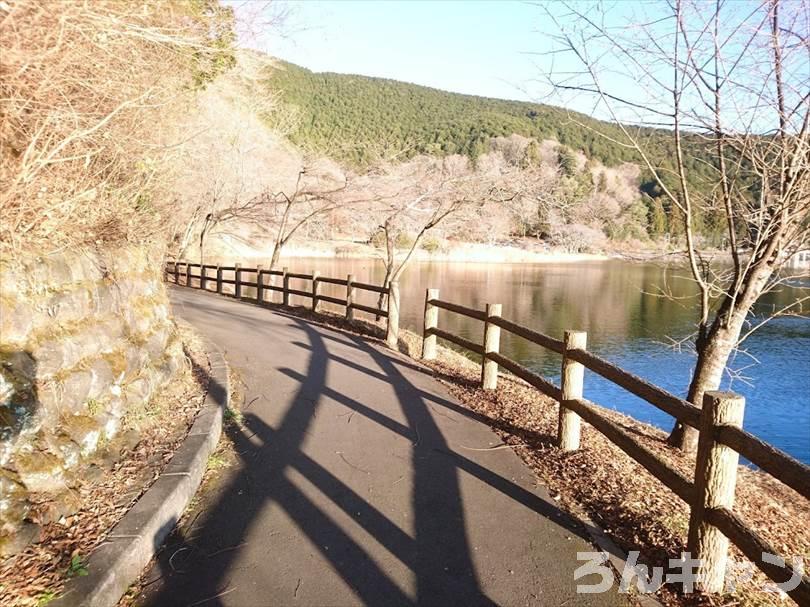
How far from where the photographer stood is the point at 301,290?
63.4ft

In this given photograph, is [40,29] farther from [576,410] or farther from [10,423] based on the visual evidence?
[576,410]

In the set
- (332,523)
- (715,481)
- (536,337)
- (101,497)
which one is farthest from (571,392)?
(101,497)

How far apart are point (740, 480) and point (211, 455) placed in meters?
6.32

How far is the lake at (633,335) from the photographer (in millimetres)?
12344

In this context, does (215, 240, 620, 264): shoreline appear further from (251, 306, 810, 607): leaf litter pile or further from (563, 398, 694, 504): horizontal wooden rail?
(563, 398, 694, 504): horizontal wooden rail

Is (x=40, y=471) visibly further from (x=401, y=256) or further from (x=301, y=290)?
(x=401, y=256)

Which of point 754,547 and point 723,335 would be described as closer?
point 754,547

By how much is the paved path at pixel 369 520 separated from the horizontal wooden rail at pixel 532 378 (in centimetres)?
72

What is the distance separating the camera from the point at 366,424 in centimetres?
557

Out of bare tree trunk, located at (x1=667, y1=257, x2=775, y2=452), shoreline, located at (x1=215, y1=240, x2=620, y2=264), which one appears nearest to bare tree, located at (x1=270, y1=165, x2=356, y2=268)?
shoreline, located at (x1=215, y1=240, x2=620, y2=264)

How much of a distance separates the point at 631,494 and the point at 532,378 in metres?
1.77

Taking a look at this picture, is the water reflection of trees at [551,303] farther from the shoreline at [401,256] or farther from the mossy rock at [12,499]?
the mossy rock at [12,499]

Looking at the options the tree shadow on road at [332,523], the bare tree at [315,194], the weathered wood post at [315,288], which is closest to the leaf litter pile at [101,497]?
the tree shadow on road at [332,523]

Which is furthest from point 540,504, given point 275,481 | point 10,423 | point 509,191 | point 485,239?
point 485,239
